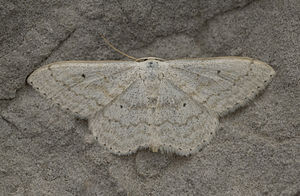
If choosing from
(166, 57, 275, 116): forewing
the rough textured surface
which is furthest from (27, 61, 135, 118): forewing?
(166, 57, 275, 116): forewing

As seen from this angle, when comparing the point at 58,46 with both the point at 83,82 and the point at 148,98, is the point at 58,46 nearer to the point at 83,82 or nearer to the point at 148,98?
the point at 83,82

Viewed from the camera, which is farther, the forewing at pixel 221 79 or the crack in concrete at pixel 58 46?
the crack in concrete at pixel 58 46

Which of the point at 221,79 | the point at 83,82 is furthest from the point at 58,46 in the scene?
the point at 221,79

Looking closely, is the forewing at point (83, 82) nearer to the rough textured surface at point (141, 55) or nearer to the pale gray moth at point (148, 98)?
the pale gray moth at point (148, 98)

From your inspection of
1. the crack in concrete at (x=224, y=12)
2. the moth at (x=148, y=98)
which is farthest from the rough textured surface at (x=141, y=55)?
the moth at (x=148, y=98)

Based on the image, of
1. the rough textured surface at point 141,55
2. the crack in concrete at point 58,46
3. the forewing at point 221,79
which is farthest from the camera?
the crack in concrete at point 58,46

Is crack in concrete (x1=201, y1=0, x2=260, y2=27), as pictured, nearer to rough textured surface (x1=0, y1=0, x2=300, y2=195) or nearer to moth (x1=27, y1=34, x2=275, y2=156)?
rough textured surface (x1=0, y1=0, x2=300, y2=195)
